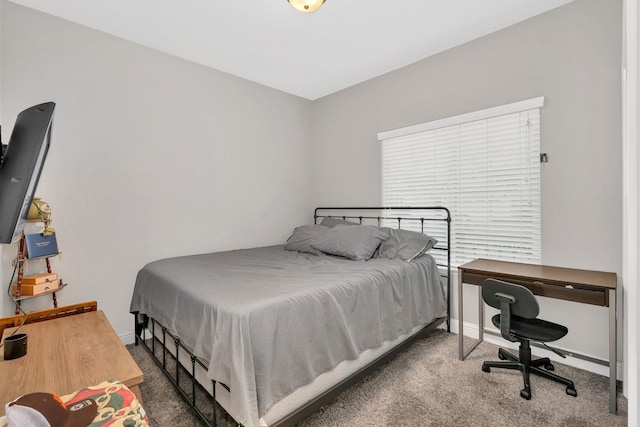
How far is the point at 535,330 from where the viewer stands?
76.2 inches

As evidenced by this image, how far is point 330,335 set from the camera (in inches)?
67.7

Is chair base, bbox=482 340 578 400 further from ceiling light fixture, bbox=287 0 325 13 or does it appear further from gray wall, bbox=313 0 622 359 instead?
ceiling light fixture, bbox=287 0 325 13

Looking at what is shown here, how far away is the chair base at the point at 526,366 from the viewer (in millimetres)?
1910

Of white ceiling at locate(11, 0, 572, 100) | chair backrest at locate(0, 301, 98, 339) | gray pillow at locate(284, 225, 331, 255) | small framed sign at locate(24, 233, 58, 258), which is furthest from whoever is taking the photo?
gray pillow at locate(284, 225, 331, 255)

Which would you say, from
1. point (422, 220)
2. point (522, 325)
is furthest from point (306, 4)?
point (522, 325)

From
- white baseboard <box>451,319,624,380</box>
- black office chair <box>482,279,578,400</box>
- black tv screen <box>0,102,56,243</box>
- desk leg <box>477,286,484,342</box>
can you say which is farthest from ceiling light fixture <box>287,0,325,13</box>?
white baseboard <box>451,319,624,380</box>

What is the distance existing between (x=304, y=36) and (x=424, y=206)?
1903mm

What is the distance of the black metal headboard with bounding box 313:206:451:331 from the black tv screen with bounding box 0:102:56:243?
277 centimetres

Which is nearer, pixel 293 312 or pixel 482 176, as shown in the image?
pixel 293 312

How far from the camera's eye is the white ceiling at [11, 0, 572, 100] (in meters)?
2.22

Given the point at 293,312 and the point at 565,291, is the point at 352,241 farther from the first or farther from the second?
the point at 565,291

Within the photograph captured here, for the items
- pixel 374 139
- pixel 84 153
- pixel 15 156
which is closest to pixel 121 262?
pixel 84 153

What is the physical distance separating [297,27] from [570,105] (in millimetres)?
2124

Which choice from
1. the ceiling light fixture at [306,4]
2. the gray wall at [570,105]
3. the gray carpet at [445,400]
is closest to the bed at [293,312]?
the gray carpet at [445,400]
